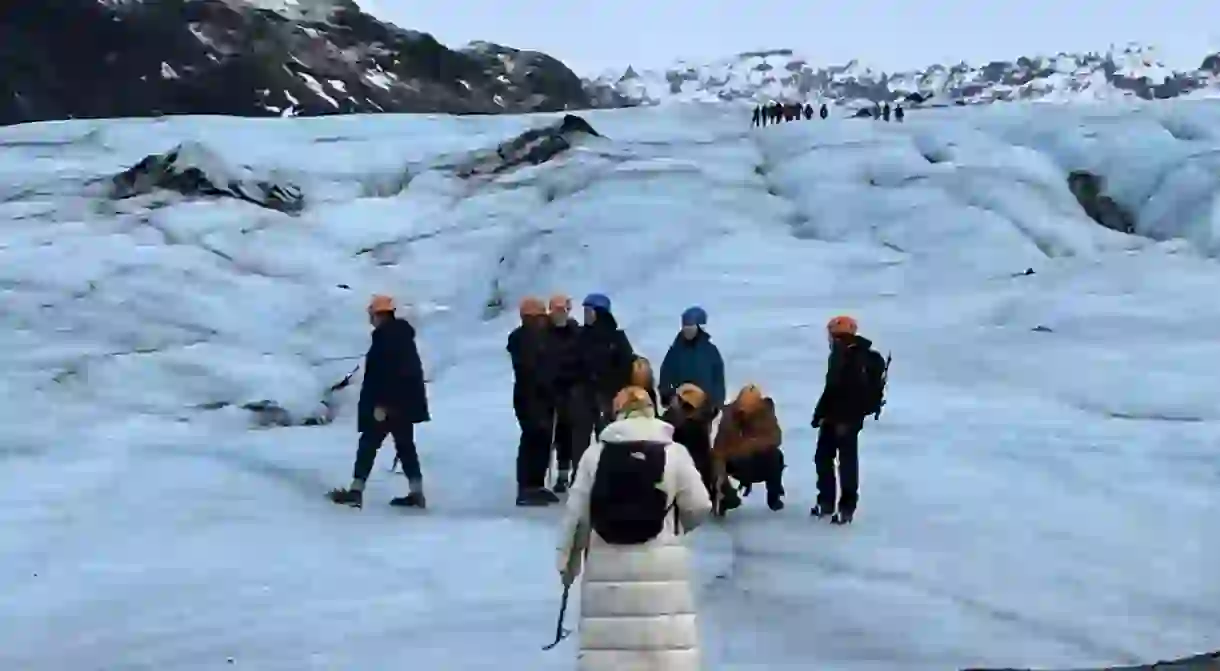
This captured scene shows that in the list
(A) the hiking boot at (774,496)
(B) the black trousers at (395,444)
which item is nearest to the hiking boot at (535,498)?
(B) the black trousers at (395,444)

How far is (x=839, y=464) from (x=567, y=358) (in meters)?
1.69

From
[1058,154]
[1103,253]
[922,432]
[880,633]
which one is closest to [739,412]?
[880,633]

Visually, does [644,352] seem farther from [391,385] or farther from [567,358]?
[391,385]

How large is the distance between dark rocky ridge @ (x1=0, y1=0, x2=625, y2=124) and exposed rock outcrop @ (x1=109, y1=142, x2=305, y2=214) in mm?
67912

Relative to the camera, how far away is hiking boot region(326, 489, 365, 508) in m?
8.79

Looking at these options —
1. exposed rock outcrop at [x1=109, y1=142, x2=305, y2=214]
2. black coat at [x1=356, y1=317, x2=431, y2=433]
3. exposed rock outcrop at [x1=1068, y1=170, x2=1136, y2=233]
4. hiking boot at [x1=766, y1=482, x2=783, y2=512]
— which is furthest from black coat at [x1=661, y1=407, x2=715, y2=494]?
exposed rock outcrop at [x1=1068, y1=170, x2=1136, y2=233]

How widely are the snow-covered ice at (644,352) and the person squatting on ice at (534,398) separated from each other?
1.32 ft

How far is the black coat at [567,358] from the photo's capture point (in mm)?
8461

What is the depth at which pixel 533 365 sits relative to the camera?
28.4 ft

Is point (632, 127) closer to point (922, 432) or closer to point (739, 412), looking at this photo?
point (922, 432)

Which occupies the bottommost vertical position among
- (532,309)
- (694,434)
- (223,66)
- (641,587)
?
(694,434)

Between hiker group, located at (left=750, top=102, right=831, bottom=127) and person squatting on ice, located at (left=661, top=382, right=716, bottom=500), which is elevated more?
hiker group, located at (left=750, top=102, right=831, bottom=127)

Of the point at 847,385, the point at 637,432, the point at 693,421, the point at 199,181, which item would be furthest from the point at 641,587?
the point at 199,181

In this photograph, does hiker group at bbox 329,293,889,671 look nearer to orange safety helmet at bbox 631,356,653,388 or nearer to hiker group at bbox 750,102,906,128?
orange safety helmet at bbox 631,356,653,388
